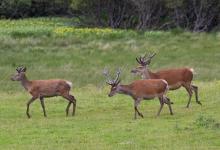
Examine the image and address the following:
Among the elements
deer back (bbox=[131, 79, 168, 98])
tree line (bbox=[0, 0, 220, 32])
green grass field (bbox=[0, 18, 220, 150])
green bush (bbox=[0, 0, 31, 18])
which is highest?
deer back (bbox=[131, 79, 168, 98])

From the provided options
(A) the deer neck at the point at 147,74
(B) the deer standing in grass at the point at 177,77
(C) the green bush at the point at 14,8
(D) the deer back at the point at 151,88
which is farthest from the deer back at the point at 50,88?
(C) the green bush at the point at 14,8

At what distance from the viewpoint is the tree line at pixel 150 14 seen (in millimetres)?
61219

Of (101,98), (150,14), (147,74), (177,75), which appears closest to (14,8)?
(150,14)

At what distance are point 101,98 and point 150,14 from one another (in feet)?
134

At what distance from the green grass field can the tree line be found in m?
13.9

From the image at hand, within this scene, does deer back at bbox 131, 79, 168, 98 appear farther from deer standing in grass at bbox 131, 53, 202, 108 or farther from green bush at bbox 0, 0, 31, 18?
green bush at bbox 0, 0, 31, 18

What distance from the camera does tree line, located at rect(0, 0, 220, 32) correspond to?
201 ft

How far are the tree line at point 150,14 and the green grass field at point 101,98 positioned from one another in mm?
13887

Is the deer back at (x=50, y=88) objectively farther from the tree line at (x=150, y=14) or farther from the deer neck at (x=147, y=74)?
the tree line at (x=150, y=14)

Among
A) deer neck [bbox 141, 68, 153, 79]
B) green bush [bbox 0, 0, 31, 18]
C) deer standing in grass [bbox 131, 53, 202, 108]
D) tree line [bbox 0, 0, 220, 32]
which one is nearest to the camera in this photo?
deer standing in grass [bbox 131, 53, 202, 108]

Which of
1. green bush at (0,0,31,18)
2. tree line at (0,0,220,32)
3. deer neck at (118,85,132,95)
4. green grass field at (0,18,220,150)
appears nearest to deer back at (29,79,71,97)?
green grass field at (0,18,220,150)

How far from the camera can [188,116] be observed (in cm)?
1794

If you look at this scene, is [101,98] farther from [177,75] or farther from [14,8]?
[14,8]

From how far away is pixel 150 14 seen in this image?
6300 cm
